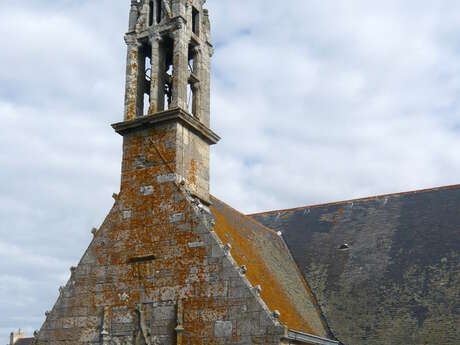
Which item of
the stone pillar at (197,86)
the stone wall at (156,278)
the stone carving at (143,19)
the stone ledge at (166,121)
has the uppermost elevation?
the stone carving at (143,19)

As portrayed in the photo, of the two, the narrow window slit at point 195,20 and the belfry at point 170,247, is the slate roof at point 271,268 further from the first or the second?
the narrow window slit at point 195,20

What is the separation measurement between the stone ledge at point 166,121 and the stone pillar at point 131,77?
277mm

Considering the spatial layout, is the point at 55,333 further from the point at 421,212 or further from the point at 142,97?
the point at 421,212

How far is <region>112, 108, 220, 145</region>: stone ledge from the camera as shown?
52.0ft

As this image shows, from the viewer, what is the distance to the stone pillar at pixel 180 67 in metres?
16.2

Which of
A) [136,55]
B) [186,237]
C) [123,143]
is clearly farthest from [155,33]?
[186,237]

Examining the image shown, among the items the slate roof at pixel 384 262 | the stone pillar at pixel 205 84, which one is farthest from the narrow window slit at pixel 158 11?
the slate roof at pixel 384 262

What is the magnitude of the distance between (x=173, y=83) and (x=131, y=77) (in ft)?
4.70

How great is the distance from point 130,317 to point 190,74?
689 centimetres

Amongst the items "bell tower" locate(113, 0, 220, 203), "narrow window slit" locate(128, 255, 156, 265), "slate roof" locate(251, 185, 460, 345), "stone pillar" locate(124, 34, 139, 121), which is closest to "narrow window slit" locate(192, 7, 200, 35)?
"bell tower" locate(113, 0, 220, 203)

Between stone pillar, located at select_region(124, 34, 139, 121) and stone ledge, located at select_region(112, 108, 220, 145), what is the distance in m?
0.28

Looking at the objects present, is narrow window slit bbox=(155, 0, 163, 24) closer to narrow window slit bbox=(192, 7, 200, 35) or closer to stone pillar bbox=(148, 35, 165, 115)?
stone pillar bbox=(148, 35, 165, 115)

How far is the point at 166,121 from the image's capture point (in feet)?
52.5

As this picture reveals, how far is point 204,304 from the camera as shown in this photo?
1370cm
